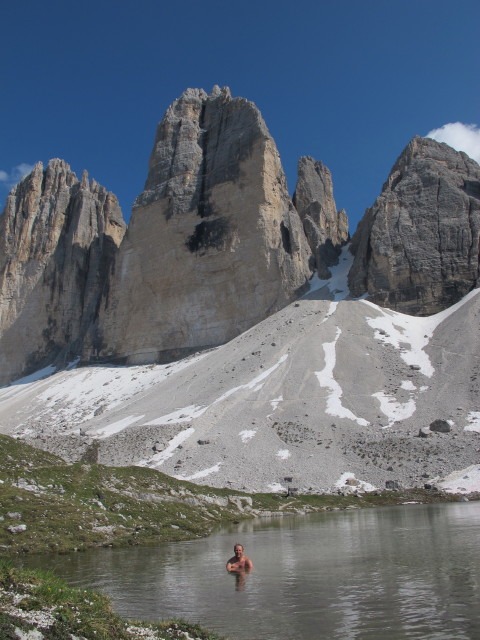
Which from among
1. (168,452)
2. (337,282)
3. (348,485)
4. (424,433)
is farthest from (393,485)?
(337,282)

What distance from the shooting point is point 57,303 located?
9919cm

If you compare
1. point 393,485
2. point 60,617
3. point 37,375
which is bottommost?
point 393,485

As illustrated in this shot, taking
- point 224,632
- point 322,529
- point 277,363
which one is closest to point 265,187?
point 277,363

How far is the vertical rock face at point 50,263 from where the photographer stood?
315 ft

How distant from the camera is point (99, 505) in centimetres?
2095

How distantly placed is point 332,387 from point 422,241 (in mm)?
30305

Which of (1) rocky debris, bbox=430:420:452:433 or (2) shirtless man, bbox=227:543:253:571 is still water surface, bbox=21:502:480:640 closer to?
(2) shirtless man, bbox=227:543:253:571

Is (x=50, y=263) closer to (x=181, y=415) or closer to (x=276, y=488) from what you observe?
(x=181, y=415)

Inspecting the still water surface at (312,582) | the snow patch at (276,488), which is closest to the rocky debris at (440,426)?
the snow patch at (276,488)

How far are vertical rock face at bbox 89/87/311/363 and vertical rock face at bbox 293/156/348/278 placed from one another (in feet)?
19.0

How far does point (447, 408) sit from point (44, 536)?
121 feet

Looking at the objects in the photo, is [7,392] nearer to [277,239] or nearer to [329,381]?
[277,239]

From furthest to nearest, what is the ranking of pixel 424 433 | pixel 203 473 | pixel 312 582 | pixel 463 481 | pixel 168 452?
pixel 168 452 → pixel 424 433 → pixel 203 473 → pixel 463 481 → pixel 312 582

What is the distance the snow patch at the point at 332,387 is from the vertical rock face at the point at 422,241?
14.2 meters
